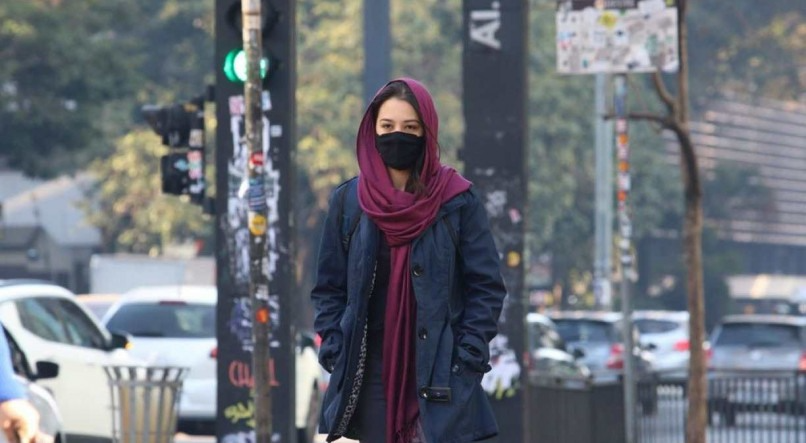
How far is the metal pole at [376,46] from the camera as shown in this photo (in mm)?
16359

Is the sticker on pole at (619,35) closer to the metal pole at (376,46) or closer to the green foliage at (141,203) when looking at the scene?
the metal pole at (376,46)

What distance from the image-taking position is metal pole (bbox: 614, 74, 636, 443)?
14984 mm

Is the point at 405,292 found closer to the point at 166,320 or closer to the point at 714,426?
the point at 714,426

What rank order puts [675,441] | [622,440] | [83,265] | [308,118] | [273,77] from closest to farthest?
[273,77] < [622,440] < [675,441] < [308,118] < [83,265]

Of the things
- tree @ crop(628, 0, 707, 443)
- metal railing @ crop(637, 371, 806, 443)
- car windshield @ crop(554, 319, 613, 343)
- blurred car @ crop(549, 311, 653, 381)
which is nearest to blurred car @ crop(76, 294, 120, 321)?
blurred car @ crop(549, 311, 653, 381)

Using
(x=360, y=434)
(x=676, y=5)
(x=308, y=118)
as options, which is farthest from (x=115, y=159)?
(x=360, y=434)

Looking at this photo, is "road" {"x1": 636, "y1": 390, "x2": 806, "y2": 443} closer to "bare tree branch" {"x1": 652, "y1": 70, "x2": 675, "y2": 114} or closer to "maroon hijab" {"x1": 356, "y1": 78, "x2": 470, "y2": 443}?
"bare tree branch" {"x1": 652, "y1": 70, "x2": 675, "y2": 114}

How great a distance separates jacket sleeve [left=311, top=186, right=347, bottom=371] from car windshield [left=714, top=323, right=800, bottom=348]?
20.3 meters

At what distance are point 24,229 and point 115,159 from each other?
8.36 metres

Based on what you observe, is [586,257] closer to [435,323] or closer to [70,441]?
[70,441]

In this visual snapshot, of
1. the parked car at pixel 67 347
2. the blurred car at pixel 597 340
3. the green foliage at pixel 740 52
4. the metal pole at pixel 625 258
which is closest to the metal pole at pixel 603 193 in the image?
the blurred car at pixel 597 340

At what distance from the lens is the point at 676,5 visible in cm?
1384

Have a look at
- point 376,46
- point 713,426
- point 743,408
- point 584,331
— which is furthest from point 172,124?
point 584,331

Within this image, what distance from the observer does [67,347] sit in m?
13.7
